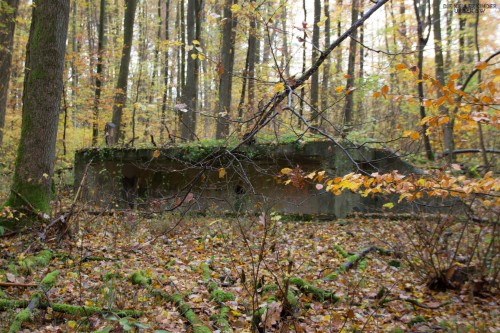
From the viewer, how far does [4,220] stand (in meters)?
7.14

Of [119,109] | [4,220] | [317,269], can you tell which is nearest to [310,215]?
[317,269]

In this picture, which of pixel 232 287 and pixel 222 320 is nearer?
pixel 222 320

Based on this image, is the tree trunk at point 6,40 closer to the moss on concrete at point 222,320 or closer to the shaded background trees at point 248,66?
the shaded background trees at point 248,66

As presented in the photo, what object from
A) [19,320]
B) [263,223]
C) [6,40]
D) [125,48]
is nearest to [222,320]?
[263,223]

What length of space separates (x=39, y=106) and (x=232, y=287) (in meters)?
5.06

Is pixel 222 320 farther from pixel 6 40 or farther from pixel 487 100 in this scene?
pixel 6 40

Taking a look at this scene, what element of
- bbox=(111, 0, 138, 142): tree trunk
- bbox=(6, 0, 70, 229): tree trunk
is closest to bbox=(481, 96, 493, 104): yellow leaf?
bbox=(6, 0, 70, 229): tree trunk

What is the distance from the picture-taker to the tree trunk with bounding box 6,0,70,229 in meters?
7.26

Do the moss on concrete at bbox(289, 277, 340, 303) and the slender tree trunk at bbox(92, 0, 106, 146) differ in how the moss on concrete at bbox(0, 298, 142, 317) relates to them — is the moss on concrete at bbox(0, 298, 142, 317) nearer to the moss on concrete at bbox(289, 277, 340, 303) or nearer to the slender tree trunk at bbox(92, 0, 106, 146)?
the moss on concrete at bbox(289, 277, 340, 303)

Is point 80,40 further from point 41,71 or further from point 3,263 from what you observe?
point 3,263

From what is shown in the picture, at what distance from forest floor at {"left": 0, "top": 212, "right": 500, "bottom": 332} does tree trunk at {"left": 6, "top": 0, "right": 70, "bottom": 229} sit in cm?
86

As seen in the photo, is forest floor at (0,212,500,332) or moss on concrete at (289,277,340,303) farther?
moss on concrete at (289,277,340,303)

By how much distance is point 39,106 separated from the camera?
7.30 meters

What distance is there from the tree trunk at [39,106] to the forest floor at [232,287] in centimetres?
86
